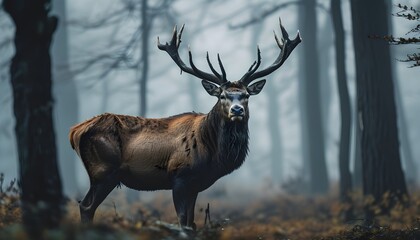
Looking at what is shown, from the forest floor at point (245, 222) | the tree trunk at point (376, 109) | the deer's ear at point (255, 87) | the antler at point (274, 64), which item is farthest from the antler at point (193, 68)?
the tree trunk at point (376, 109)

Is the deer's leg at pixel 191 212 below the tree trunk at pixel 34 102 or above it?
below

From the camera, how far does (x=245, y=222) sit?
47.3ft

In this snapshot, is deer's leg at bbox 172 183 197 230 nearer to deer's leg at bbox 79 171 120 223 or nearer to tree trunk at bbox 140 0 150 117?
deer's leg at bbox 79 171 120 223

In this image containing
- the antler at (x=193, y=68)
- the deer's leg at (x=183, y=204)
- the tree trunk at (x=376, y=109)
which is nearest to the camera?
the deer's leg at (x=183, y=204)

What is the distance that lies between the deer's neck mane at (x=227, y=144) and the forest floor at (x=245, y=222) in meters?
0.74

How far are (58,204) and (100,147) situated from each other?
2.29 meters

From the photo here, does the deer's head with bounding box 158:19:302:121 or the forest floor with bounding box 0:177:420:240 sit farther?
the deer's head with bounding box 158:19:302:121

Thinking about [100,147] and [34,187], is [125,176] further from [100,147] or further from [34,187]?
[34,187]

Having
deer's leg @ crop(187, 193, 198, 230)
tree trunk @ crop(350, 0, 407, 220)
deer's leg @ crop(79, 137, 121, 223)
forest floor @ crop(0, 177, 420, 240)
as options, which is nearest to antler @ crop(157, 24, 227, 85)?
deer's leg @ crop(79, 137, 121, 223)

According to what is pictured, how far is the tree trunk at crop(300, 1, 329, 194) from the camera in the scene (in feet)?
70.3

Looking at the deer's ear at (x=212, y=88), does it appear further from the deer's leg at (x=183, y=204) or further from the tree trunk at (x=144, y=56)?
the tree trunk at (x=144, y=56)

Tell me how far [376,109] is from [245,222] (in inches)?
152

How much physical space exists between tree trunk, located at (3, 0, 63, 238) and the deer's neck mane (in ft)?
8.67

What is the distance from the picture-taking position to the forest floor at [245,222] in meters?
5.75
